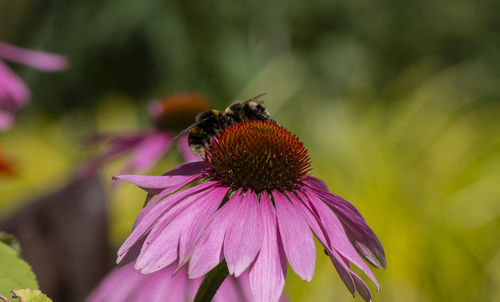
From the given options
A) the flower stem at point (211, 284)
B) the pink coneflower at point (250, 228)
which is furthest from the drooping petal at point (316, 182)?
the flower stem at point (211, 284)

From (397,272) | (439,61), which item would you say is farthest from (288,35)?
(397,272)

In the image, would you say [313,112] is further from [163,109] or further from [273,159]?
[273,159]

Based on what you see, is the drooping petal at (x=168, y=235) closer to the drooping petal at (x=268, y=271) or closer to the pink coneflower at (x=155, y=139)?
the drooping petal at (x=268, y=271)

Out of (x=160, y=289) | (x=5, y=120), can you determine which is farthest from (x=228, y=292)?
(x=5, y=120)

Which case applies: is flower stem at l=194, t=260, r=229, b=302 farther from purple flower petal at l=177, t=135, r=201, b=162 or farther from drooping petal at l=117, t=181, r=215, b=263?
purple flower petal at l=177, t=135, r=201, b=162

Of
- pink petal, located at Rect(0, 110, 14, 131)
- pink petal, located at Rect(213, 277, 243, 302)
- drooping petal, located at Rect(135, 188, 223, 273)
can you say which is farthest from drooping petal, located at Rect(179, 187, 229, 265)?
pink petal, located at Rect(0, 110, 14, 131)

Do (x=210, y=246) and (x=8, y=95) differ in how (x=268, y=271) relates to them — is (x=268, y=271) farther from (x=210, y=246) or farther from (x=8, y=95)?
(x=8, y=95)
